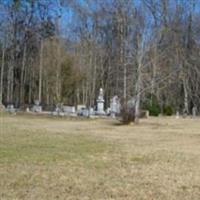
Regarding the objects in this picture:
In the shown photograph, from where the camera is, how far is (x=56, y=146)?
57.9 feet

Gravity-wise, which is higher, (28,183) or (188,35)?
(188,35)

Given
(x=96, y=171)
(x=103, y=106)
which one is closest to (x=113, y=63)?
(x=103, y=106)

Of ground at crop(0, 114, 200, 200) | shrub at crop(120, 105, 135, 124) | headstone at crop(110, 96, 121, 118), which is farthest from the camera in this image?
headstone at crop(110, 96, 121, 118)

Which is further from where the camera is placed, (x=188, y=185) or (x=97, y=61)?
(x=97, y=61)

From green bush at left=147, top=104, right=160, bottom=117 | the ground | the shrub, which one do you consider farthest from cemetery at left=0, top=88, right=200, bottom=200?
green bush at left=147, top=104, right=160, bottom=117

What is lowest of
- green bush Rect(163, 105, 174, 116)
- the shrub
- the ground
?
the ground

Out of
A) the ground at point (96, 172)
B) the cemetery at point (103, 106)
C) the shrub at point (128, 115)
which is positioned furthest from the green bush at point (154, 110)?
the ground at point (96, 172)

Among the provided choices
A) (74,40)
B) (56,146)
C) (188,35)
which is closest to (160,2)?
(188,35)

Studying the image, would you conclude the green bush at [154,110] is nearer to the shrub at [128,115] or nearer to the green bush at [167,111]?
the green bush at [167,111]

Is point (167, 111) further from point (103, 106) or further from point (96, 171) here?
point (96, 171)

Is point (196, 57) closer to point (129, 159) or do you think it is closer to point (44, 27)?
point (129, 159)

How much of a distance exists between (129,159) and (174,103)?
55.8 metres

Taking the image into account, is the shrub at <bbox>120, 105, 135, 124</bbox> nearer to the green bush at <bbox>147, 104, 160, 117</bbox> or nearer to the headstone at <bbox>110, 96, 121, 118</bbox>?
the headstone at <bbox>110, 96, 121, 118</bbox>

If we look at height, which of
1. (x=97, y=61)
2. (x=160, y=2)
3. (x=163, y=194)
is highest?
(x=160, y=2)
